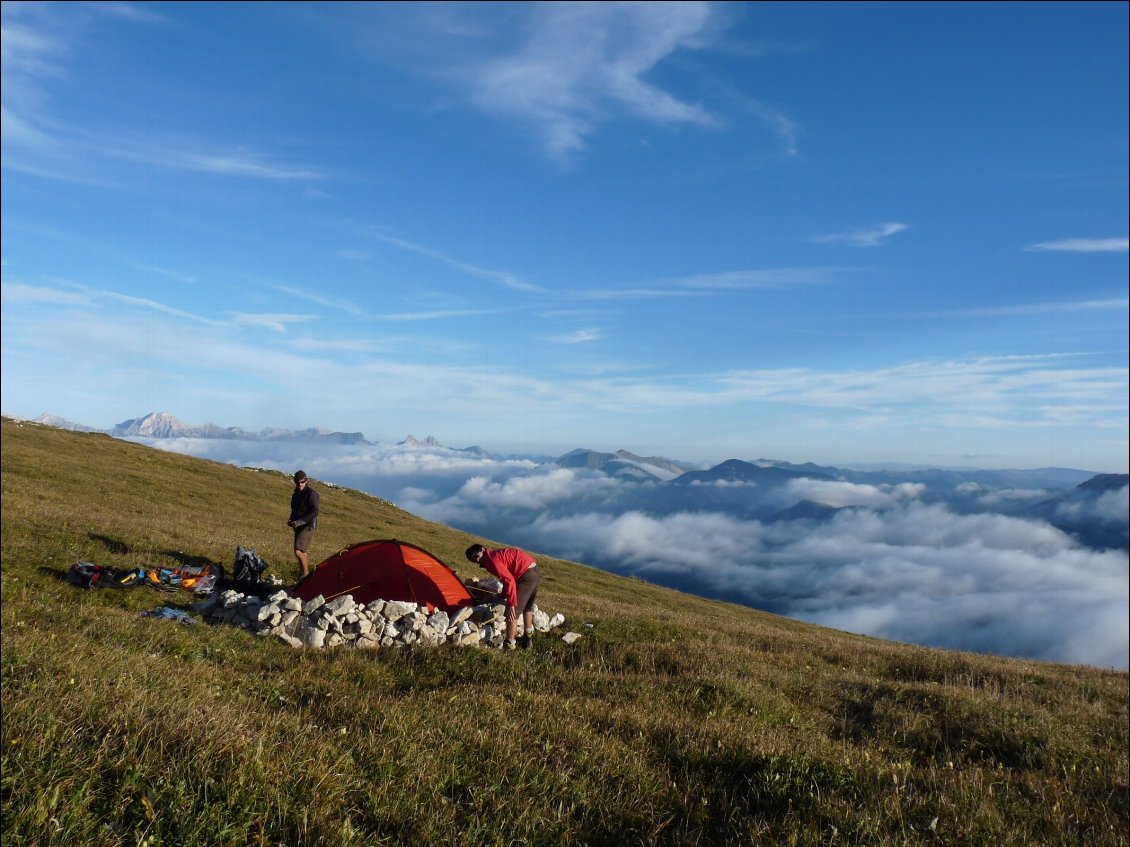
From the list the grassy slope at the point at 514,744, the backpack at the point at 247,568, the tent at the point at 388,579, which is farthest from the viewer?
the backpack at the point at 247,568

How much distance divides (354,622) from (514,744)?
8.11 meters

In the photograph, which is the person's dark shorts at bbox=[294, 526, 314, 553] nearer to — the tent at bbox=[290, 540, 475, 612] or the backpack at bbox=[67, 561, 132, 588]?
the tent at bbox=[290, 540, 475, 612]

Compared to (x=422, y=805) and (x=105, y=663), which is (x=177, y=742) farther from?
(x=105, y=663)

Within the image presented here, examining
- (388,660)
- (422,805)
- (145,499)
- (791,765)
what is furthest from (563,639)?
(145,499)

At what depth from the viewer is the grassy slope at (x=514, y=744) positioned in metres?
4.28

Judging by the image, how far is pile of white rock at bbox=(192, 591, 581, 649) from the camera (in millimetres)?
12937

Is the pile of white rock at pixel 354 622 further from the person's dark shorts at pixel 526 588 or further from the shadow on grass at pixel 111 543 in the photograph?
the shadow on grass at pixel 111 543

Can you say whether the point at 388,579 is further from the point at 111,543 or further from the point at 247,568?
the point at 111,543

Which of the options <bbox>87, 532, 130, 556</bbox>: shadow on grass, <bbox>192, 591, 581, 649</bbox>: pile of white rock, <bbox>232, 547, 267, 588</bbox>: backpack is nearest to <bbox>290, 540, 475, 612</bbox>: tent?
<bbox>192, 591, 581, 649</bbox>: pile of white rock

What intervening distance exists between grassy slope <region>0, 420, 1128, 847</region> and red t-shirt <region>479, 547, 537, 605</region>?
182 centimetres

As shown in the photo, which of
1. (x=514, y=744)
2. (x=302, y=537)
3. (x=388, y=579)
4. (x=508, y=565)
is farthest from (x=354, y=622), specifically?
(x=302, y=537)

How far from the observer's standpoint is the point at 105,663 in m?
7.34

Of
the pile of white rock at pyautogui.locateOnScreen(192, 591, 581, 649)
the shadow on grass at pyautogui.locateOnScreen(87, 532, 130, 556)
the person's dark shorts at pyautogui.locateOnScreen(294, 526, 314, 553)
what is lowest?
the pile of white rock at pyautogui.locateOnScreen(192, 591, 581, 649)

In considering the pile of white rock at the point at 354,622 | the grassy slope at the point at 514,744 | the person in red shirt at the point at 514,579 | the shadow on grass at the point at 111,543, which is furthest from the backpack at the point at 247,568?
the person in red shirt at the point at 514,579
